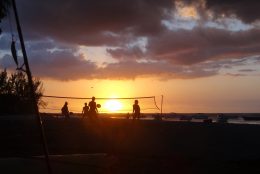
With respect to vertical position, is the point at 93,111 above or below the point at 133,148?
above

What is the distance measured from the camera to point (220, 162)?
21484 mm

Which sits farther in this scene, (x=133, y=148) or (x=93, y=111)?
(x=93, y=111)

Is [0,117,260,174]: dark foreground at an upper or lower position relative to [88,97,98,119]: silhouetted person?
lower

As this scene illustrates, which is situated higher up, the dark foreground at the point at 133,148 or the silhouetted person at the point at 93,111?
the silhouetted person at the point at 93,111

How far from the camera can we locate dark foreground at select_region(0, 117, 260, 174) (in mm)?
15656

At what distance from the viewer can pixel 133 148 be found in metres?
24.2

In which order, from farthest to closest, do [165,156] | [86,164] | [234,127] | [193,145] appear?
[234,127], [193,145], [165,156], [86,164]

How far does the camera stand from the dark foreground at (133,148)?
51.4 ft

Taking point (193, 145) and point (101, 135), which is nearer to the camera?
point (193, 145)

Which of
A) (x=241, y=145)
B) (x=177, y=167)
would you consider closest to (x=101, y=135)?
(x=241, y=145)

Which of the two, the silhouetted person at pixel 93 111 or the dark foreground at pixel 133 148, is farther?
the silhouetted person at pixel 93 111

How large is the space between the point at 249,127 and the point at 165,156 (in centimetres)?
1116

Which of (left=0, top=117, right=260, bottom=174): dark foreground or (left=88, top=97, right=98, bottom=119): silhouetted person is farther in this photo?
(left=88, top=97, right=98, bottom=119): silhouetted person

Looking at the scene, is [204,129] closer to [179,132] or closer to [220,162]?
[179,132]
